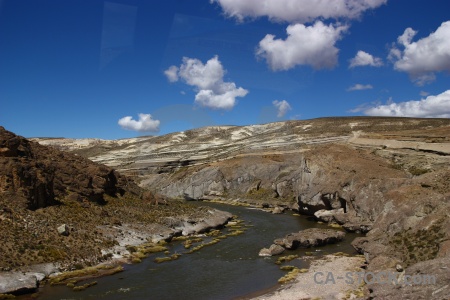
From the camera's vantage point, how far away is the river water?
2745 cm

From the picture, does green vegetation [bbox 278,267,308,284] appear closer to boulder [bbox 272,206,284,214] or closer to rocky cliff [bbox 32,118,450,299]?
rocky cliff [bbox 32,118,450,299]

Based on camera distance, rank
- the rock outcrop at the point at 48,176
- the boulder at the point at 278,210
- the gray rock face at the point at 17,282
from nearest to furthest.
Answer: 1. the gray rock face at the point at 17,282
2. the rock outcrop at the point at 48,176
3. the boulder at the point at 278,210

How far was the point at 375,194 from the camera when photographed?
48281 millimetres

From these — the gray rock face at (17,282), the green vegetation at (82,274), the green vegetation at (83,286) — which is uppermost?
the gray rock face at (17,282)

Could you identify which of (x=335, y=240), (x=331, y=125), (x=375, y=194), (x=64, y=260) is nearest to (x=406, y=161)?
(x=375, y=194)

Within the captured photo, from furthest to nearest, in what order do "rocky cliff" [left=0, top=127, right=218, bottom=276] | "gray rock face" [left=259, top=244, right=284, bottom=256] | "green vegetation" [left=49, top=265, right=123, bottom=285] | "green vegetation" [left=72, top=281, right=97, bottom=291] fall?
"gray rock face" [left=259, top=244, right=284, bottom=256], "rocky cliff" [left=0, top=127, right=218, bottom=276], "green vegetation" [left=49, top=265, right=123, bottom=285], "green vegetation" [left=72, top=281, right=97, bottom=291]

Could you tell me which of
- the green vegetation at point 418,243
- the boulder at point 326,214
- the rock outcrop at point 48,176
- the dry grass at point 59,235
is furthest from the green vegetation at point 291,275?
the rock outcrop at point 48,176

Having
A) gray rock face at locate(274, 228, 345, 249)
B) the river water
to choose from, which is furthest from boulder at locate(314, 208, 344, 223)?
gray rock face at locate(274, 228, 345, 249)

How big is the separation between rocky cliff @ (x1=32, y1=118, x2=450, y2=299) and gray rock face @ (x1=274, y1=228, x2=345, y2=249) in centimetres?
428

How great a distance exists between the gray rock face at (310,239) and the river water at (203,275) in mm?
877

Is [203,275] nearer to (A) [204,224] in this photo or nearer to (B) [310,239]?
(B) [310,239]

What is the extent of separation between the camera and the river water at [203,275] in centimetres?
2745

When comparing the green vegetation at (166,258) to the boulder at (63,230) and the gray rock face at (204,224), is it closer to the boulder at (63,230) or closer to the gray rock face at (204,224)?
the boulder at (63,230)

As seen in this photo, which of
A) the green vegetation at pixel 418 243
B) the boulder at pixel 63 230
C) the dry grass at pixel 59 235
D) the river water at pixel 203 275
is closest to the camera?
the green vegetation at pixel 418 243
